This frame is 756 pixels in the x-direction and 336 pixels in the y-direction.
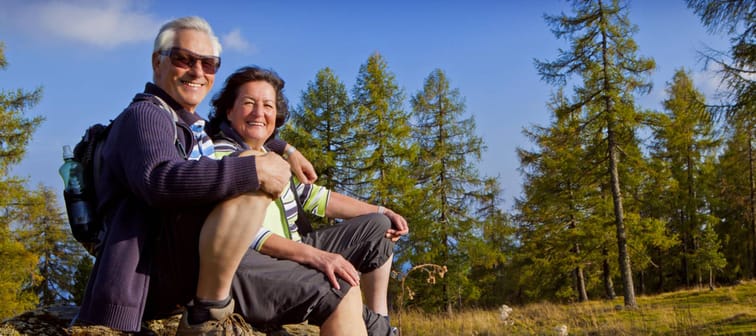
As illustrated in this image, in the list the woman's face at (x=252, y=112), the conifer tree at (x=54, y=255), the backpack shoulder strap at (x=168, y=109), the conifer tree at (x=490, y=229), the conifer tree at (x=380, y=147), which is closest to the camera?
the backpack shoulder strap at (x=168, y=109)

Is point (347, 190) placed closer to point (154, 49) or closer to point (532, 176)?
point (532, 176)

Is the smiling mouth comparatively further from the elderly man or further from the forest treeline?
the forest treeline

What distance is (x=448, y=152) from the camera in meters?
19.4

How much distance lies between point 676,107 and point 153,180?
2690cm

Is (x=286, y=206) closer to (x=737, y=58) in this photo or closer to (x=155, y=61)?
(x=155, y=61)

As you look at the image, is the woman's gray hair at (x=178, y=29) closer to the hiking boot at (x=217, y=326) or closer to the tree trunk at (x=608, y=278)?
the hiking boot at (x=217, y=326)

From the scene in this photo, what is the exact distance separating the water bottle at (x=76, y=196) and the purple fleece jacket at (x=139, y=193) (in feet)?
0.39

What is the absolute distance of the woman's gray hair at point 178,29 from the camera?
217 centimetres

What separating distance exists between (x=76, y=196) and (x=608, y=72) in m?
16.9

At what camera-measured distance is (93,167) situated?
6.54ft

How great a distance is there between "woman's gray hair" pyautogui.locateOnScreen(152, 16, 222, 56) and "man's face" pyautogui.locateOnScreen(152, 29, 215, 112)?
2 centimetres

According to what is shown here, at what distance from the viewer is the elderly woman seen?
2010 millimetres

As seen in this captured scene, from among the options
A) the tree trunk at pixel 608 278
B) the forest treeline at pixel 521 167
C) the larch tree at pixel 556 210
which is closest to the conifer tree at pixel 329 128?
the forest treeline at pixel 521 167

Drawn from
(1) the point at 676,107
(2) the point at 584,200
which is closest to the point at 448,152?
(2) the point at 584,200
